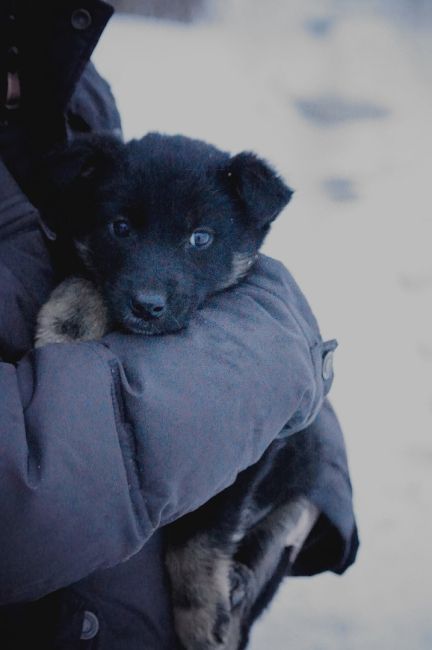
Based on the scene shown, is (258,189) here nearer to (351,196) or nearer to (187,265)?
(187,265)

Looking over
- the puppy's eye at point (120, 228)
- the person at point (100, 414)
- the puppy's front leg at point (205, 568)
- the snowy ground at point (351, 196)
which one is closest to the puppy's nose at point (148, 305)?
the person at point (100, 414)

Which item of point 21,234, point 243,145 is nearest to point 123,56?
point 243,145

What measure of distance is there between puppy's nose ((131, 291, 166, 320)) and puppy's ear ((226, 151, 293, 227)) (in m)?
0.50

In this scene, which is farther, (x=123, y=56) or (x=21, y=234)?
(x=123, y=56)

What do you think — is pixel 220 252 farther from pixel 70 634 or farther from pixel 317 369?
pixel 70 634

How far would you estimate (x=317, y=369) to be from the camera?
7.32 ft

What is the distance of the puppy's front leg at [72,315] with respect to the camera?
2123mm

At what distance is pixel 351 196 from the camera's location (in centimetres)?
475

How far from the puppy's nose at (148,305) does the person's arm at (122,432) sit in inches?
4.1

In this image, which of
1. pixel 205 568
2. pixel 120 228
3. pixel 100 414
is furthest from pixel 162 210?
pixel 205 568

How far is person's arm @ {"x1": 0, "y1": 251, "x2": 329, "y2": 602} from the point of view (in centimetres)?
151

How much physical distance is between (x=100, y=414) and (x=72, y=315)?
64cm

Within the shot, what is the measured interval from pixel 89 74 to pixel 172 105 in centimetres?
184

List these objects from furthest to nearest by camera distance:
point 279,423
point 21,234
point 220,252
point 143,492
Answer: point 220,252, point 21,234, point 279,423, point 143,492
